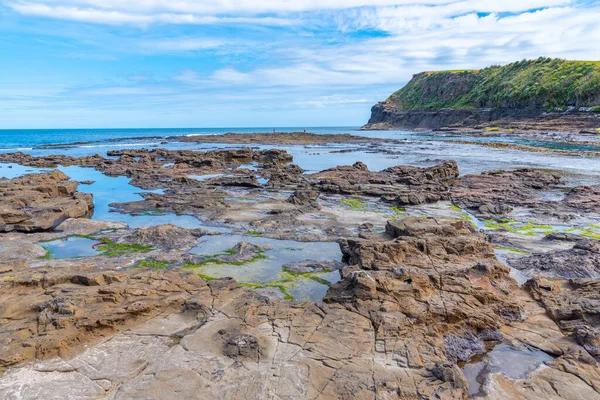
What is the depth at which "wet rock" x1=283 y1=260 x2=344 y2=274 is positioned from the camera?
452 inches

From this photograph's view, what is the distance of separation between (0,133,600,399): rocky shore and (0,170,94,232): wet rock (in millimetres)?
130

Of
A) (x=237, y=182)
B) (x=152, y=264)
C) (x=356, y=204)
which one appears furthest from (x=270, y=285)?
(x=237, y=182)

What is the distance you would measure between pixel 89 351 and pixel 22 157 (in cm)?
4667

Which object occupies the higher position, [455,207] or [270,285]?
[270,285]

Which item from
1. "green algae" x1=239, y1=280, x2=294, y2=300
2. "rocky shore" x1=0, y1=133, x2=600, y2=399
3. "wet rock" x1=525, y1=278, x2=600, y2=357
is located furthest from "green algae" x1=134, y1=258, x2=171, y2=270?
"wet rock" x1=525, y1=278, x2=600, y2=357

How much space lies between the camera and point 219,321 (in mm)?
7625

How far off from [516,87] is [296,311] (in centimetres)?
10178

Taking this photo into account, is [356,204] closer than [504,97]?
Yes

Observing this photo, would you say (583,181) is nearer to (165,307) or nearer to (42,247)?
(165,307)

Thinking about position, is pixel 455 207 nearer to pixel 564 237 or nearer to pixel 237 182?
pixel 564 237

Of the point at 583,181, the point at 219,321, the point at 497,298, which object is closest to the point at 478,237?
the point at 497,298

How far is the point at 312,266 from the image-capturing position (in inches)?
460

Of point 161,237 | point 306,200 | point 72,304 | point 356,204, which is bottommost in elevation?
point 356,204

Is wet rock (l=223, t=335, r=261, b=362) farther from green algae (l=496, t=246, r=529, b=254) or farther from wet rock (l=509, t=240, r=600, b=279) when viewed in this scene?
green algae (l=496, t=246, r=529, b=254)
